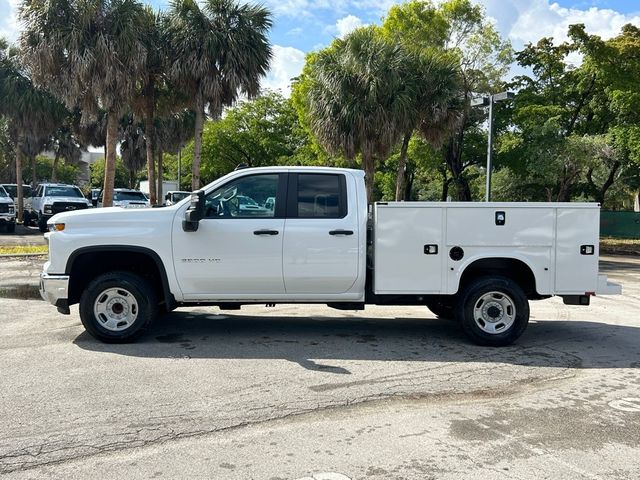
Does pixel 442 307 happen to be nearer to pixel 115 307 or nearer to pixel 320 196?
pixel 320 196

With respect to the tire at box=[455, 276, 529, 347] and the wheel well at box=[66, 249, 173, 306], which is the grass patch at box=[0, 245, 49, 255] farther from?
the tire at box=[455, 276, 529, 347]

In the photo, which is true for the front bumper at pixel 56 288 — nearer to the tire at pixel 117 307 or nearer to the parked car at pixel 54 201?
the tire at pixel 117 307

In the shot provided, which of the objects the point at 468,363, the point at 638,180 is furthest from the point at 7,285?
the point at 638,180

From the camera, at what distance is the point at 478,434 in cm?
434

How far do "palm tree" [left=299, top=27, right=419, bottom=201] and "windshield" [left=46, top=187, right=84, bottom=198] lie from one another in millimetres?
11299

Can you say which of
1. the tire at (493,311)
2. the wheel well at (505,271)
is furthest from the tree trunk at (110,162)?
the tire at (493,311)

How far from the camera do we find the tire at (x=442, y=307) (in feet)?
23.2

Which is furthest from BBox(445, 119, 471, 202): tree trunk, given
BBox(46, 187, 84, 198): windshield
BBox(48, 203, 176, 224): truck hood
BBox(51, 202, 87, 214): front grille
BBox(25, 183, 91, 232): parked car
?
BBox(48, 203, 176, 224): truck hood

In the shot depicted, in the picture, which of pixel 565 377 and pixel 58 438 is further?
pixel 565 377

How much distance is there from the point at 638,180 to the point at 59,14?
3049 centimetres

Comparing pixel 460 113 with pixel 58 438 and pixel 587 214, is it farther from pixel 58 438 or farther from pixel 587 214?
pixel 58 438

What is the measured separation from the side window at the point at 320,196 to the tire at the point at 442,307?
159cm

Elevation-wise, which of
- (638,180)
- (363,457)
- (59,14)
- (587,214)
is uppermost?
(59,14)

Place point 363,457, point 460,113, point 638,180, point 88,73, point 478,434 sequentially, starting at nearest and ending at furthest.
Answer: point 363,457, point 478,434, point 88,73, point 460,113, point 638,180
